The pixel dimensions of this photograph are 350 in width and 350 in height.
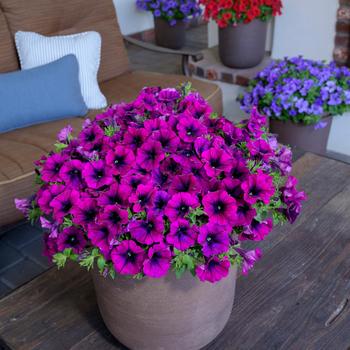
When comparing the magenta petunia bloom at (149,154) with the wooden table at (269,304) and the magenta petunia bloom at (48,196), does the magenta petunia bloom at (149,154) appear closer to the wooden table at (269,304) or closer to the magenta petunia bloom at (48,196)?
the magenta petunia bloom at (48,196)

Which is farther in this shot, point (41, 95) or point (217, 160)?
point (41, 95)

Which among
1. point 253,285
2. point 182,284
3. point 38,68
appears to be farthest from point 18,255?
point 182,284

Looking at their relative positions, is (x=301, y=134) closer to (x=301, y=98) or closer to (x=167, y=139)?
(x=301, y=98)

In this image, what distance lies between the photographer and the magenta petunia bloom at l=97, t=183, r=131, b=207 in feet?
2.14

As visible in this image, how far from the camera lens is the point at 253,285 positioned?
94 centimetres

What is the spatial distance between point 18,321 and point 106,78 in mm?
1703

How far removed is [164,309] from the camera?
28.2 inches

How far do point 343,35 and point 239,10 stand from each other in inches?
23.3

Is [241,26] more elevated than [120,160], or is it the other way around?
[120,160]

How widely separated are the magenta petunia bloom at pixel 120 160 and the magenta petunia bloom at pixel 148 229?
0.09 meters

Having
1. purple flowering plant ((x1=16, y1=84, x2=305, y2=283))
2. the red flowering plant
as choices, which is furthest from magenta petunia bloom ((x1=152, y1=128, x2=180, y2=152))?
the red flowering plant

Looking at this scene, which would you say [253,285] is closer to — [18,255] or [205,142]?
[205,142]

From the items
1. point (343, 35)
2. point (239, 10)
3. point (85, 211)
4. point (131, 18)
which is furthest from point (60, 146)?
point (131, 18)

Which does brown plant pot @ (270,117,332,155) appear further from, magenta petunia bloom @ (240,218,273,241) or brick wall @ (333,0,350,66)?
magenta petunia bloom @ (240,218,273,241)
